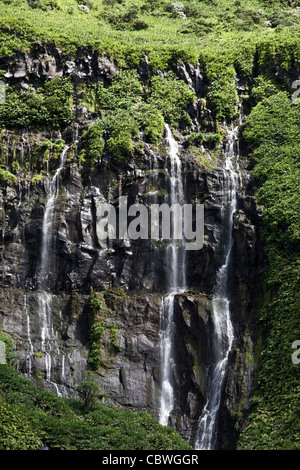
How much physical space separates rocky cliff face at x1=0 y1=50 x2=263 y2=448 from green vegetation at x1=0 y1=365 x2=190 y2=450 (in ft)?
9.50

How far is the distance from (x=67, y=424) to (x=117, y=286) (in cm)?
1055

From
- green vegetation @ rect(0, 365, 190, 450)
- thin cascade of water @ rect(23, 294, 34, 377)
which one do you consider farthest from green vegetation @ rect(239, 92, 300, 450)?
thin cascade of water @ rect(23, 294, 34, 377)

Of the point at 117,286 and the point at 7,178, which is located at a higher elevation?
the point at 7,178

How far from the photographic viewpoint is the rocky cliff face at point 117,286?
29266mm

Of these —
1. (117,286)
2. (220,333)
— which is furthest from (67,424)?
(117,286)

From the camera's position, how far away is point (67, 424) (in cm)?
2341

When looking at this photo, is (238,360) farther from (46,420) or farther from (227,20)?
(227,20)

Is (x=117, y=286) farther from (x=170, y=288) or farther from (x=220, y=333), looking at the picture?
(x=220, y=333)

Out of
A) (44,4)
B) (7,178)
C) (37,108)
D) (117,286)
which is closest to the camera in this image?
(117,286)

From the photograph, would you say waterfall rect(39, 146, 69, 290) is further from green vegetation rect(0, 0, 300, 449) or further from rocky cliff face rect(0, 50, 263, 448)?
green vegetation rect(0, 0, 300, 449)

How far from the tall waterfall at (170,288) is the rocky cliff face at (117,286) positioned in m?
0.35

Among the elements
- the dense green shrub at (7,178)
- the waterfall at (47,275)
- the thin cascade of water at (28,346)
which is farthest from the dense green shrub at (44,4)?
the thin cascade of water at (28,346)

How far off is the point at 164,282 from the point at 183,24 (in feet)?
97.9

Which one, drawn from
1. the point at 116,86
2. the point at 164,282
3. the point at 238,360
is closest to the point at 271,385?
the point at 238,360
